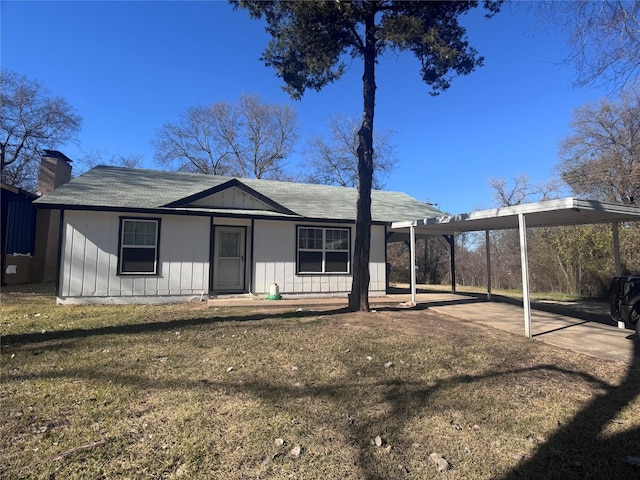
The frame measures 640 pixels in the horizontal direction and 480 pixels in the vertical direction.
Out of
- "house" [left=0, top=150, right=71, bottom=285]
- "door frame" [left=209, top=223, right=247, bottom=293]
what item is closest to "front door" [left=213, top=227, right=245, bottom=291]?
"door frame" [left=209, top=223, right=247, bottom=293]

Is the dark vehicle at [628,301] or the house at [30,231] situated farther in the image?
the house at [30,231]

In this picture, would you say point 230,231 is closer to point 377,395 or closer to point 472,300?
point 472,300

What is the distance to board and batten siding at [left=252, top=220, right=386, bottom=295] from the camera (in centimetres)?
1148

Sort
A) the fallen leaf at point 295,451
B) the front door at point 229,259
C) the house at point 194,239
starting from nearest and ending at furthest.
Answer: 1. the fallen leaf at point 295,451
2. the house at point 194,239
3. the front door at point 229,259

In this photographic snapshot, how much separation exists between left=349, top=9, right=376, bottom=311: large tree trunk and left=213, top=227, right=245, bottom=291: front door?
4.86 metres

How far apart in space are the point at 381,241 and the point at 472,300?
3.53m

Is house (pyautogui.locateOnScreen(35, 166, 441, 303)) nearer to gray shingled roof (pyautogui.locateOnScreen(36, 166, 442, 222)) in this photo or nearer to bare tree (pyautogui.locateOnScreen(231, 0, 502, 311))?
gray shingled roof (pyautogui.locateOnScreen(36, 166, 442, 222))

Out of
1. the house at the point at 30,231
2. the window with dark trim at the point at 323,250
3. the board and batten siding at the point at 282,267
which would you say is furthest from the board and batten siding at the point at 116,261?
the house at the point at 30,231

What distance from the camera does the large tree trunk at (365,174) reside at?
8.62 metres

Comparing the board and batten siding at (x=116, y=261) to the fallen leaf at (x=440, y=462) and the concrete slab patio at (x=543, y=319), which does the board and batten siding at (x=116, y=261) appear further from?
the fallen leaf at (x=440, y=462)

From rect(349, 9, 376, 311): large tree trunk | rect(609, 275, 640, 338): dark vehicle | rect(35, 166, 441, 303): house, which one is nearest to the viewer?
rect(609, 275, 640, 338): dark vehicle

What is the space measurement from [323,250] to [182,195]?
4.89 m

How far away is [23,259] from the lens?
14.0m

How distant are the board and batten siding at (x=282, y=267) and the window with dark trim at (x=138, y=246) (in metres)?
2.88
